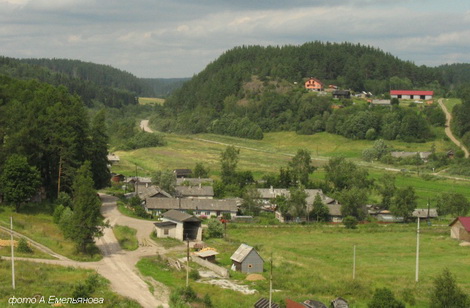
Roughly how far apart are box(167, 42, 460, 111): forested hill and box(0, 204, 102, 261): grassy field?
381ft

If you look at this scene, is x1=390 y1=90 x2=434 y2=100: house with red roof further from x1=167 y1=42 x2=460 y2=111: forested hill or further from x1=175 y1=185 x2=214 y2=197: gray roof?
x1=175 y1=185 x2=214 y2=197: gray roof

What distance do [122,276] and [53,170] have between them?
74.6 feet

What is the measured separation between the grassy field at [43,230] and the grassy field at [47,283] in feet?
13.2

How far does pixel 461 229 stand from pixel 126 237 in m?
27.3

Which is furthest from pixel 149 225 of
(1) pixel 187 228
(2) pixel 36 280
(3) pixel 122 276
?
(2) pixel 36 280

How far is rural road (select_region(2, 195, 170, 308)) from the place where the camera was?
32.2 metres

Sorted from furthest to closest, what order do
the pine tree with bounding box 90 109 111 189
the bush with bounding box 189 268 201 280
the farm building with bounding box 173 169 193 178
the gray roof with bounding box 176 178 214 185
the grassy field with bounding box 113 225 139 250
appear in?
the farm building with bounding box 173 169 193 178
the gray roof with bounding box 176 178 214 185
the pine tree with bounding box 90 109 111 189
the grassy field with bounding box 113 225 139 250
the bush with bounding box 189 268 201 280

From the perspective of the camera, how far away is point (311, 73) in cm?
16788

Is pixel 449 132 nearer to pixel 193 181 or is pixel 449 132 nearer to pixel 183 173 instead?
pixel 183 173

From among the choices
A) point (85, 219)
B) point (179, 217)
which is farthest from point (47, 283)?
point (179, 217)

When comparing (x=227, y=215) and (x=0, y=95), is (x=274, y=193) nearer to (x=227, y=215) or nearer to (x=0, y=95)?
(x=227, y=215)

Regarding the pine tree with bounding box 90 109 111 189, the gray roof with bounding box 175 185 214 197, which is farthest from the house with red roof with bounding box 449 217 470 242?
the pine tree with bounding box 90 109 111 189

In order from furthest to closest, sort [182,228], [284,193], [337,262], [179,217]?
[284,193], [179,217], [182,228], [337,262]

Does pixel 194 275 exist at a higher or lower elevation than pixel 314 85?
lower
